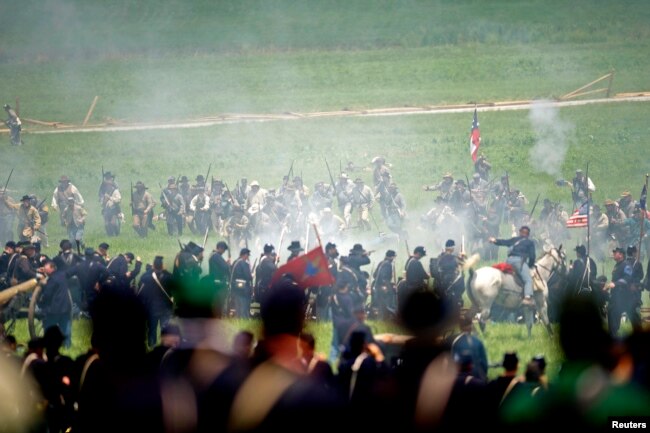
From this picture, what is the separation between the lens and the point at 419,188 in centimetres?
4453

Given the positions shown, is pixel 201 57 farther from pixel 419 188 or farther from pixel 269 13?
pixel 419 188

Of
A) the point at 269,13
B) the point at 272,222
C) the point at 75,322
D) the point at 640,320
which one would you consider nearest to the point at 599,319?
the point at 640,320

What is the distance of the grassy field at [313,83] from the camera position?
47.5 m

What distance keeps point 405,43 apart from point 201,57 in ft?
32.7

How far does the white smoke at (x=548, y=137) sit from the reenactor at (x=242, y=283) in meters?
22.5

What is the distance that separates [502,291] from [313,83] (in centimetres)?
3913

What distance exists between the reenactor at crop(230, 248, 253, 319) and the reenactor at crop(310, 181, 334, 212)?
11412mm

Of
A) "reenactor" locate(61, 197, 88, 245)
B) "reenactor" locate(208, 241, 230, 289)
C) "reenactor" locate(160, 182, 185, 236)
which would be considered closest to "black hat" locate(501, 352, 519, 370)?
"reenactor" locate(208, 241, 230, 289)

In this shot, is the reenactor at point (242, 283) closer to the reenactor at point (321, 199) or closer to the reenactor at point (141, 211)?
the reenactor at point (321, 199)

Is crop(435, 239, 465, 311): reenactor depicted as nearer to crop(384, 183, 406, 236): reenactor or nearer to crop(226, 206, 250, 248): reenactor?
crop(226, 206, 250, 248): reenactor

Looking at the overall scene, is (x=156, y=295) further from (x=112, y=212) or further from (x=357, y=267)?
(x=112, y=212)

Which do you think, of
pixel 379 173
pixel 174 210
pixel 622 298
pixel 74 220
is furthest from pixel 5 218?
pixel 622 298

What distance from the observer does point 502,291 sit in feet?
78.0

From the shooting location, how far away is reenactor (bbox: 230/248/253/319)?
80.6 feet
